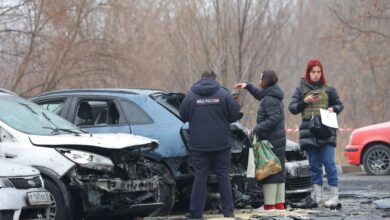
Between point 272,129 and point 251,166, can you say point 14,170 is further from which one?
point 272,129

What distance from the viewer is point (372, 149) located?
16.9 m

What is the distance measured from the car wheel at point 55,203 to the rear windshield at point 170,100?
87.9 inches

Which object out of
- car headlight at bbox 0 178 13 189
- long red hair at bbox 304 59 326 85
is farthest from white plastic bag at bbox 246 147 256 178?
car headlight at bbox 0 178 13 189

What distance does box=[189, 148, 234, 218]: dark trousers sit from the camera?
9422 mm

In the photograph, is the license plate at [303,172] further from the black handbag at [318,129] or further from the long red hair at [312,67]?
the long red hair at [312,67]

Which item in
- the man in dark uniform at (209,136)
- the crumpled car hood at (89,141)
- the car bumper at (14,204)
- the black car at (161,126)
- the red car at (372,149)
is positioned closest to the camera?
the car bumper at (14,204)

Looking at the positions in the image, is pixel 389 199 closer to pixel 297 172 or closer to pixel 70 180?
pixel 297 172

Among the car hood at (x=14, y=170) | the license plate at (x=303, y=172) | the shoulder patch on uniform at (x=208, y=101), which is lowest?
the car hood at (x=14, y=170)

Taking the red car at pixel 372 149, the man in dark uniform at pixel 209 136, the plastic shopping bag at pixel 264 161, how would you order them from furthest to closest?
1. the red car at pixel 372 149
2. the plastic shopping bag at pixel 264 161
3. the man in dark uniform at pixel 209 136

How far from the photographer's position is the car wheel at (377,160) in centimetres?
1677

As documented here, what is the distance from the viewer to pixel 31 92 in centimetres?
2311

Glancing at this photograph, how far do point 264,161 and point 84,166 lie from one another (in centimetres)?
248

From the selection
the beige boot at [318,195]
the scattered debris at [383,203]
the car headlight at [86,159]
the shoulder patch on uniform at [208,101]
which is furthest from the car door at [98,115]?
the scattered debris at [383,203]

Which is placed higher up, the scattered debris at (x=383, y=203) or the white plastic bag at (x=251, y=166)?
the white plastic bag at (x=251, y=166)
